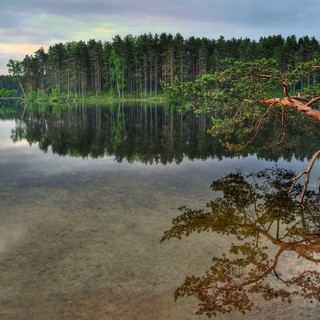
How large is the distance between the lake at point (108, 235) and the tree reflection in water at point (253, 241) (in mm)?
307

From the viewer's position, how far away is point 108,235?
10.5 meters

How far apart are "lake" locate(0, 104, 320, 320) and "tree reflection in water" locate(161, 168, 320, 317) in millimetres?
307

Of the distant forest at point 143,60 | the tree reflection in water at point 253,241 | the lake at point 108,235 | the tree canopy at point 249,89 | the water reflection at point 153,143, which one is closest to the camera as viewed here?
the lake at point 108,235

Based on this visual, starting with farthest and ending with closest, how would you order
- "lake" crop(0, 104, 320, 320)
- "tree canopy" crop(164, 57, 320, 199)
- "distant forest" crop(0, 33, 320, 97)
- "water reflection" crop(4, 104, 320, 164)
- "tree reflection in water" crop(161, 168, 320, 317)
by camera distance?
"distant forest" crop(0, 33, 320, 97), "water reflection" crop(4, 104, 320, 164), "tree canopy" crop(164, 57, 320, 199), "tree reflection in water" crop(161, 168, 320, 317), "lake" crop(0, 104, 320, 320)

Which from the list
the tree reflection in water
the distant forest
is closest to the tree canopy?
the tree reflection in water

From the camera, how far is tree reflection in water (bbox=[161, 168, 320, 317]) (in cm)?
745

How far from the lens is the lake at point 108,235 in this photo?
22.9 feet

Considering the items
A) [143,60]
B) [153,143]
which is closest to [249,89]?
[153,143]

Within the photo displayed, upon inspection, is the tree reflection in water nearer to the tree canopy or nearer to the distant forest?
the tree canopy

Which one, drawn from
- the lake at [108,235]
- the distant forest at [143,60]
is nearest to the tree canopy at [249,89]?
the lake at [108,235]

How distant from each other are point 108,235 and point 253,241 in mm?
4248

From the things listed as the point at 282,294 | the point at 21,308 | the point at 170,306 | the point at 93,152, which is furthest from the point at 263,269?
the point at 93,152

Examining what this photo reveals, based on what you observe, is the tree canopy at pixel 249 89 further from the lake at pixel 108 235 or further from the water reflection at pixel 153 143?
the lake at pixel 108 235

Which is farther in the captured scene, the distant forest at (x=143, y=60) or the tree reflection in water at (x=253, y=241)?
the distant forest at (x=143, y=60)
